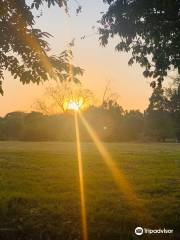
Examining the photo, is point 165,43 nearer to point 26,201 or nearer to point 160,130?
point 26,201

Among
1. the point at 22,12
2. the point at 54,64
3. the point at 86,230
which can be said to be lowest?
the point at 86,230

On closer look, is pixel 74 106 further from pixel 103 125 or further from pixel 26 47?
pixel 26 47

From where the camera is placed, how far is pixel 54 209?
1063 centimetres

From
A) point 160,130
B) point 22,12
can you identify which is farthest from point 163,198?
point 160,130

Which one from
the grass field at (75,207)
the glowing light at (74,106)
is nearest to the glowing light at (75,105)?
the glowing light at (74,106)

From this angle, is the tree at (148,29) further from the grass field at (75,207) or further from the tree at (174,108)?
the tree at (174,108)

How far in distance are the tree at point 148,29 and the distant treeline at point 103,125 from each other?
72948 mm

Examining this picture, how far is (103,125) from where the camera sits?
97.6 meters

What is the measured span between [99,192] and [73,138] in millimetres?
79765

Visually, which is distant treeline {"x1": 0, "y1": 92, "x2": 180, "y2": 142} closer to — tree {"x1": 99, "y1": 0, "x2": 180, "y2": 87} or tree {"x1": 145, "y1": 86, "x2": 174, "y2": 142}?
tree {"x1": 145, "y1": 86, "x2": 174, "y2": 142}

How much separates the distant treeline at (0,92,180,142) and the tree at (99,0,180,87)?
72948 millimetres

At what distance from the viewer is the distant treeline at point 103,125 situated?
91.0 metres

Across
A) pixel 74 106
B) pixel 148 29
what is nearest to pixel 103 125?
pixel 74 106

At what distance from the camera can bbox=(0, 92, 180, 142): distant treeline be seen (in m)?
91.0
